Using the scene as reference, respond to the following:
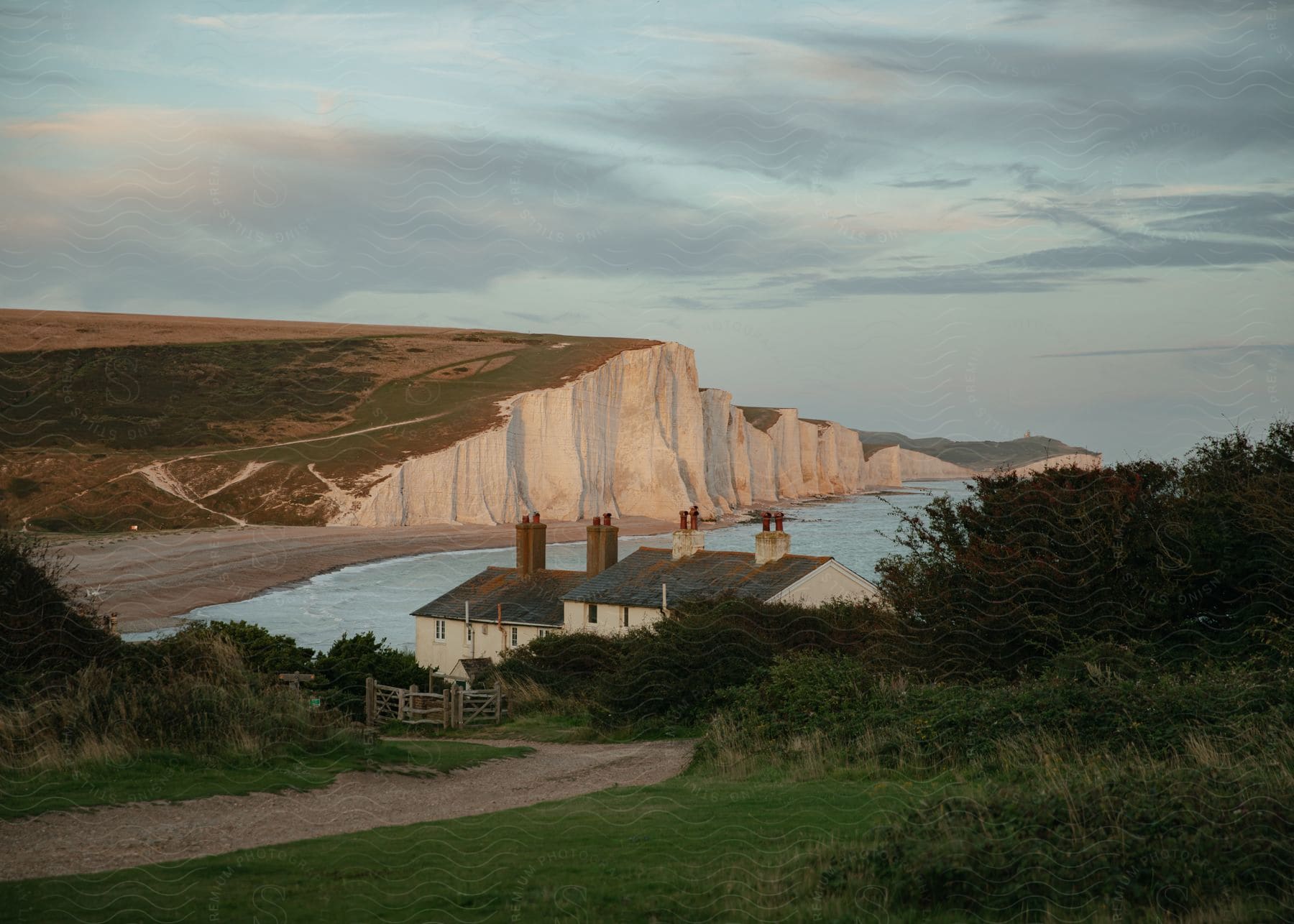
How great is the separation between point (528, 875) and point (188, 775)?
493 cm

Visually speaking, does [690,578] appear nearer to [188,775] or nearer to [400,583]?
[188,775]

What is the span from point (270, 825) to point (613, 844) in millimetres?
2965

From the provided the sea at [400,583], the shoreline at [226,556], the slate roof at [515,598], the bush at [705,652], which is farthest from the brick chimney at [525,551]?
the shoreline at [226,556]

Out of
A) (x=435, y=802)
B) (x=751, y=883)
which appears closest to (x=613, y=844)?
(x=751, y=883)

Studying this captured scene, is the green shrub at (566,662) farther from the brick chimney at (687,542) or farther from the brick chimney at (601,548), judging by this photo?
the brick chimney at (601,548)

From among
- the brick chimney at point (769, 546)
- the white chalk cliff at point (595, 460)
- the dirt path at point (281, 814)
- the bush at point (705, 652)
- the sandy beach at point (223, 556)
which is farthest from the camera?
the white chalk cliff at point (595, 460)

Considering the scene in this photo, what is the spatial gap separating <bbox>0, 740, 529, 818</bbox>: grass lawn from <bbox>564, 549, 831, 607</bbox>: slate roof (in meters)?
11.5

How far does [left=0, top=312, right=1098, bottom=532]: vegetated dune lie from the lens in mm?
69188

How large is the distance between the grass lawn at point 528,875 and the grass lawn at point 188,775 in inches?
86.3

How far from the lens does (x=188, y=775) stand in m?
9.51

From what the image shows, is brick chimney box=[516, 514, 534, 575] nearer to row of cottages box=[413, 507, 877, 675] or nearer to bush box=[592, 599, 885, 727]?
row of cottages box=[413, 507, 877, 675]

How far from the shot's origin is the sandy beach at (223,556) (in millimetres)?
41472

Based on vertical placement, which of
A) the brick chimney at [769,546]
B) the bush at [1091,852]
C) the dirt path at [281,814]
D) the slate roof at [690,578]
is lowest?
the dirt path at [281,814]

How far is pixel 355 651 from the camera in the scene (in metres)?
22.1
